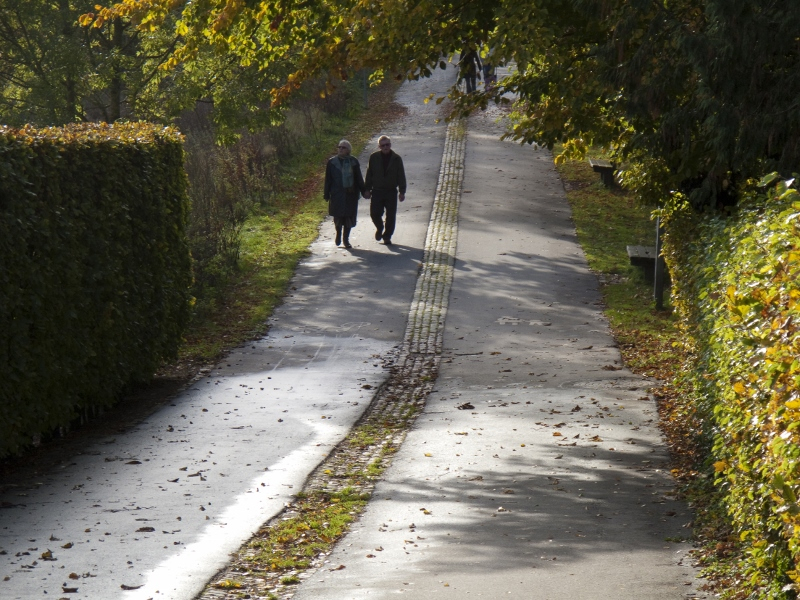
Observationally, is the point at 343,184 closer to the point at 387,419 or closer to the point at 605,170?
the point at 605,170

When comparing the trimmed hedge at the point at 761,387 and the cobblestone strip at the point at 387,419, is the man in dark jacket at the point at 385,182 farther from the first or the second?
the trimmed hedge at the point at 761,387

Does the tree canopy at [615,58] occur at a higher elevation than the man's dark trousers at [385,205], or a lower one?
higher

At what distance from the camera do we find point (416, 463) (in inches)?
362

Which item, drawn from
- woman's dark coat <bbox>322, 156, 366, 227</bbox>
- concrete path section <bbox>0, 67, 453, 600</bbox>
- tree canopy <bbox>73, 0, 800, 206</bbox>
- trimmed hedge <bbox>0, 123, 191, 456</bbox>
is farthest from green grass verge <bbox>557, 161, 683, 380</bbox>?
trimmed hedge <bbox>0, 123, 191, 456</bbox>

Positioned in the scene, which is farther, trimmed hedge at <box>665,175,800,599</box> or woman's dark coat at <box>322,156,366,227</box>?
woman's dark coat at <box>322,156,366,227</box>

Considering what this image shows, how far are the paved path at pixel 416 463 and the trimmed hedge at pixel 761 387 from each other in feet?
2.52

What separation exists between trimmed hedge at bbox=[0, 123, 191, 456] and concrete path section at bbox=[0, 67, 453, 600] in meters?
0.59

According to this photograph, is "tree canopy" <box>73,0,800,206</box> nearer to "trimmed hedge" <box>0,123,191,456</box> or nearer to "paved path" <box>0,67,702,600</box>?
"trimmed hedge" <box>0,123,191,456</box>

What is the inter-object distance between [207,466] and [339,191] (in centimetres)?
1094

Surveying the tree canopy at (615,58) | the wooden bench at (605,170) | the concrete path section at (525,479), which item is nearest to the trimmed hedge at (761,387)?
the concrete path section at (525,479)

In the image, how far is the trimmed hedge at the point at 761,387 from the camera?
13.8 feet

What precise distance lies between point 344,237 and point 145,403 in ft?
28.5

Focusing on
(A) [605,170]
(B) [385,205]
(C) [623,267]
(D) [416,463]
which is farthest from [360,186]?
(D) [416,463]

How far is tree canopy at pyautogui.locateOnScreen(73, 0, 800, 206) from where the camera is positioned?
9305 millimetres
